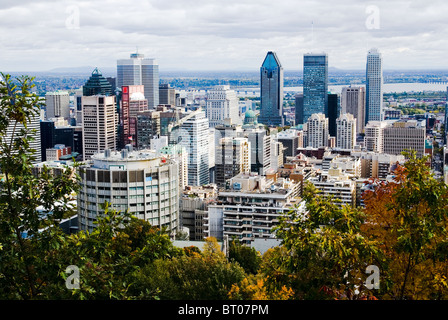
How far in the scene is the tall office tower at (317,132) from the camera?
91.9 feet

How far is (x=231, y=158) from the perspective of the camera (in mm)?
18406

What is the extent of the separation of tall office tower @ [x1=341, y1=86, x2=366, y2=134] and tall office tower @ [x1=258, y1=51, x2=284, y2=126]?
3.51m

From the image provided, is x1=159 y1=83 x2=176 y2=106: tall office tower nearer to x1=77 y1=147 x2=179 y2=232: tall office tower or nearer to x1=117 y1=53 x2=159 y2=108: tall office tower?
x1=117 y1=53 x2=159 y2=108: tall office tower

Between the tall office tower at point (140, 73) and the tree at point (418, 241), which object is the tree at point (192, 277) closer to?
the tree at point (418, 241)

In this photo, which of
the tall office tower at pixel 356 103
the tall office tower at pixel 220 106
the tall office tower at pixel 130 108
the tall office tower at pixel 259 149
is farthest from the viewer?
the tall office tower at pixel 356 103

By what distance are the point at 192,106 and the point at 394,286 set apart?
25031mm

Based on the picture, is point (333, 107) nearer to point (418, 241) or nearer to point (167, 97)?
point (167, 97)

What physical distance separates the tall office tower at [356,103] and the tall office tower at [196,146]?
1086 centimetres

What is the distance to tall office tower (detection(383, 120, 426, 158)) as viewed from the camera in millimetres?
23000

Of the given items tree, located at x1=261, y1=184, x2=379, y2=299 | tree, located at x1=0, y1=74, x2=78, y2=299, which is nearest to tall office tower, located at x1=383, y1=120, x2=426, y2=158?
tree, located at x1=261, y1=184, x2=379, y2=299

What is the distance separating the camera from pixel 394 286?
2.17m

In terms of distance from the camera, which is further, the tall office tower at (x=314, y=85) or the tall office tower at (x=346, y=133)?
the tall office tower at (x=314, y=85)

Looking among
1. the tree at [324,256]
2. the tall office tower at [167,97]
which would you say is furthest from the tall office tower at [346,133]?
the tree at [324,256]
